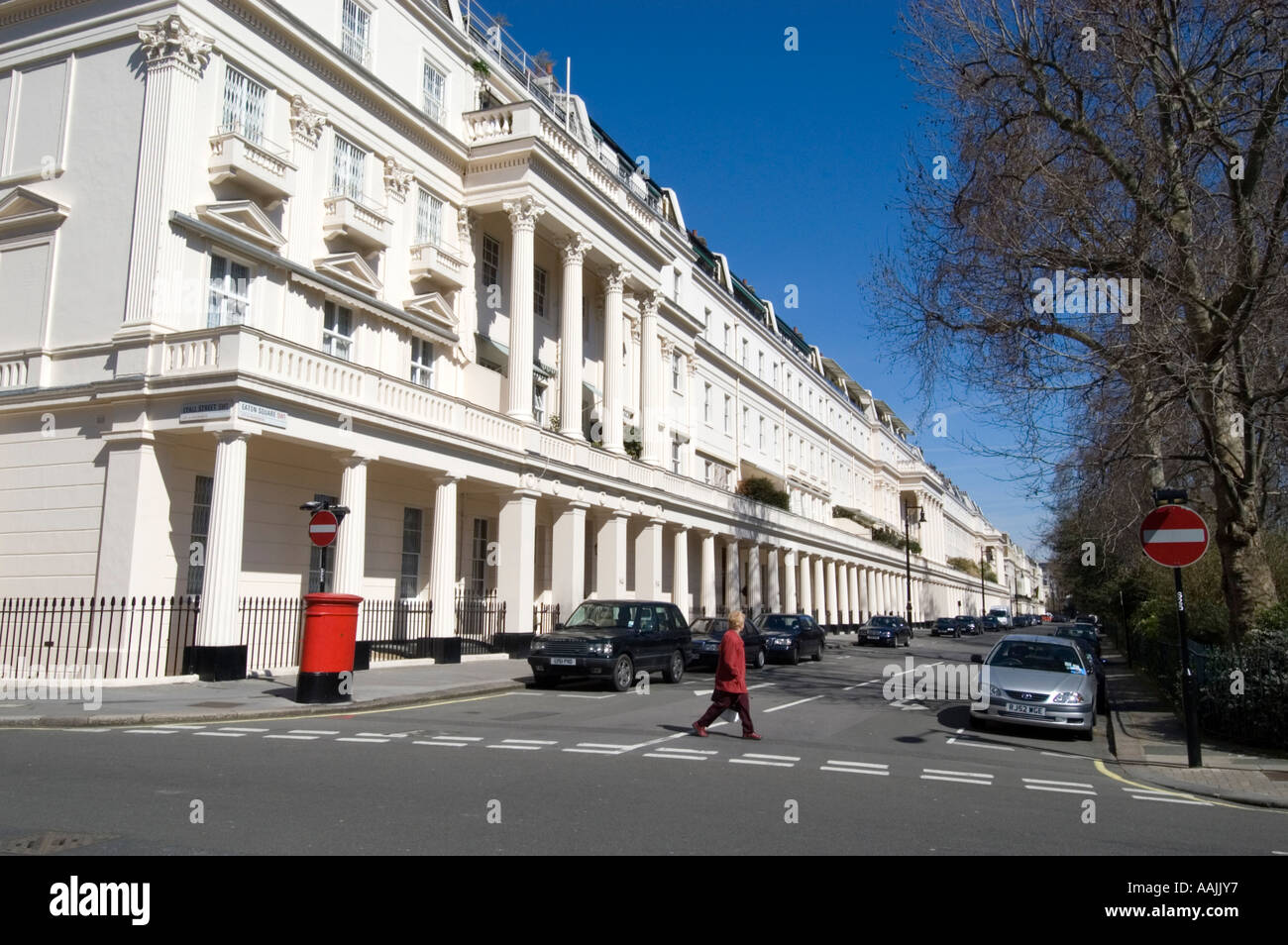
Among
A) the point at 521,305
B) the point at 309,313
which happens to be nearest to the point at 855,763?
the point at 309,313

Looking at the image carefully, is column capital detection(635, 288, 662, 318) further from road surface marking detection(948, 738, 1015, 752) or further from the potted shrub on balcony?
road surface marking detection(948, 738, 1015, 752)

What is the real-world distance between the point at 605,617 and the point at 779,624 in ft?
34.9

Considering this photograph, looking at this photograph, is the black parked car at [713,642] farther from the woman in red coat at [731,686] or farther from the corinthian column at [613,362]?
the woman in red coat at [731,686]

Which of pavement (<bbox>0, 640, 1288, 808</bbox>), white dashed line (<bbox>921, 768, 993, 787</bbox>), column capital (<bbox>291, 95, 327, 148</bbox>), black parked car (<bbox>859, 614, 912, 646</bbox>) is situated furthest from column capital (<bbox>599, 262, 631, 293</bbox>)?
white dashed line (<bbox>921, 768, 993, 787</bbox>)

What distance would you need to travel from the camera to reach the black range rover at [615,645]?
58.0 ft

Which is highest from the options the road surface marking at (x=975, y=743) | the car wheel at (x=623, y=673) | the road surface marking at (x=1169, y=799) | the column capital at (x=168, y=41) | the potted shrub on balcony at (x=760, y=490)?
the column capital at (x=168, y=41)

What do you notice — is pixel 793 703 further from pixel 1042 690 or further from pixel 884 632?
pixel 884 632

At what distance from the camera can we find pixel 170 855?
18.0ft

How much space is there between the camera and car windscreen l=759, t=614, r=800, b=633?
92.0 feet

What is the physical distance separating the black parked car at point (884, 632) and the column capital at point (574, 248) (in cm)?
2449

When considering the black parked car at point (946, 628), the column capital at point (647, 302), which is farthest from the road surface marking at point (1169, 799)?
the black parked car at point (946, 628)

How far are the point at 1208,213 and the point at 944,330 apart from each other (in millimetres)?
4138
